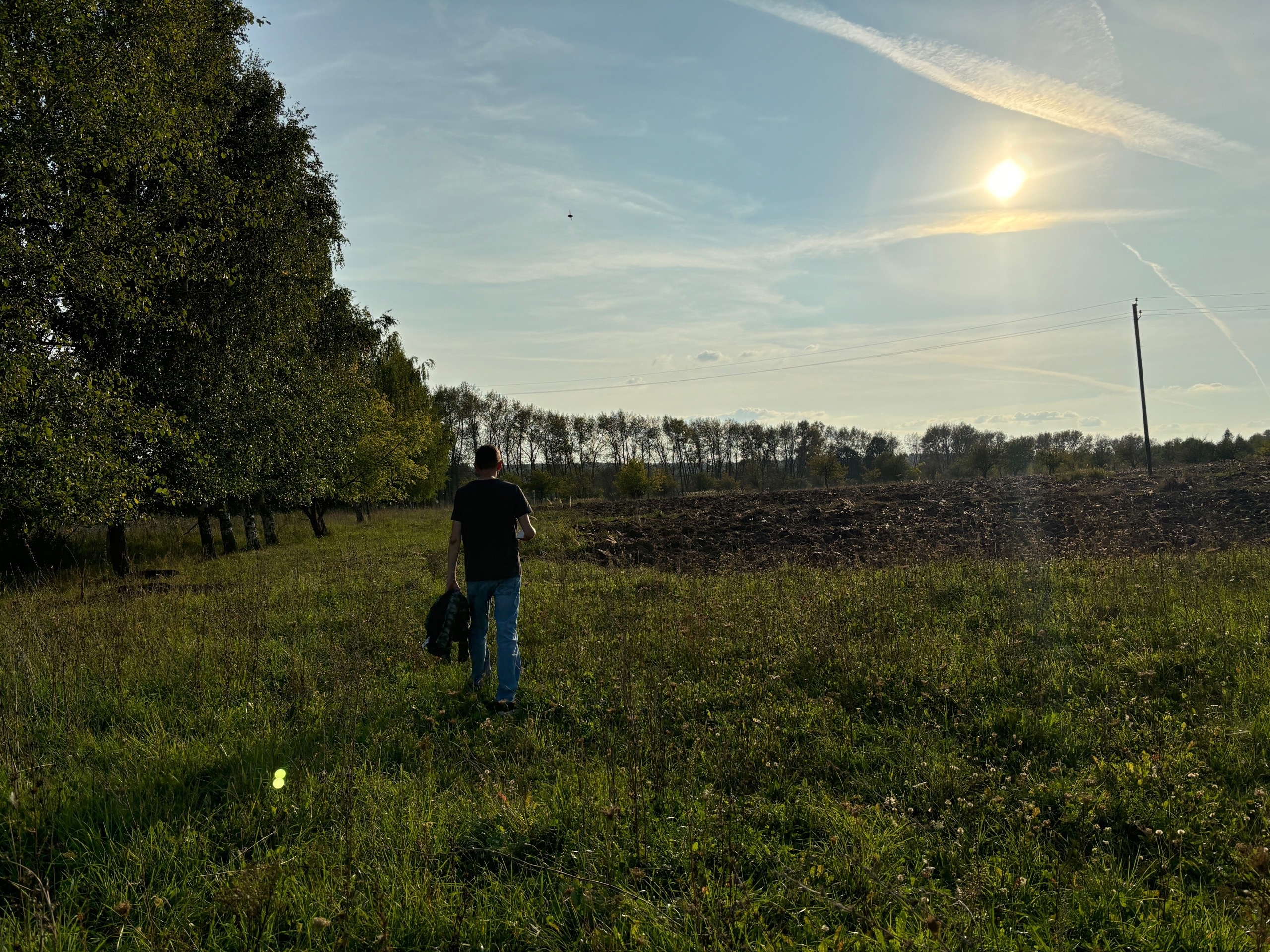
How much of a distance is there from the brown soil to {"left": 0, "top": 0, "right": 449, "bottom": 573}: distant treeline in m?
9.09

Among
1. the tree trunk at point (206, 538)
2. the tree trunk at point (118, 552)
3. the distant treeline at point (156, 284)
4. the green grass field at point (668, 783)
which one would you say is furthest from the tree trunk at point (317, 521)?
the green grass field at point (668, 783)

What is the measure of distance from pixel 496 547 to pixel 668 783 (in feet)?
8.38

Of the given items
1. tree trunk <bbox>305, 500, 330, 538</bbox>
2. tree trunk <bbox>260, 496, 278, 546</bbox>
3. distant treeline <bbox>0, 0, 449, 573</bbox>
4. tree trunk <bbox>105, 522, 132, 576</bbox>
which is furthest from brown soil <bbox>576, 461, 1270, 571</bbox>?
tree trunk <bbox>260, 496, 278, 546</bbox>

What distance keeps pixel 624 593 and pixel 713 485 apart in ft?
203

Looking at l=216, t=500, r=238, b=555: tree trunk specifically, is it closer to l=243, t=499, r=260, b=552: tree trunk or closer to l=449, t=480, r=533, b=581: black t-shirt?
l=243, t=499, r=260, b=552: tree trunk

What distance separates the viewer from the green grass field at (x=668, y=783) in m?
2.95

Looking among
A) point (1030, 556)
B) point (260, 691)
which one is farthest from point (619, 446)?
point (260, 691)

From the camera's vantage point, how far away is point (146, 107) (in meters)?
11.4

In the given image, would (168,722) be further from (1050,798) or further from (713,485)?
(713,485)

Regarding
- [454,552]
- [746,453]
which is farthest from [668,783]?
[746,453]

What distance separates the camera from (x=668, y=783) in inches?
167

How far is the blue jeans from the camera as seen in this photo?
579 cm

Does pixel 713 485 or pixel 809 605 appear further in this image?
pixel 713 485

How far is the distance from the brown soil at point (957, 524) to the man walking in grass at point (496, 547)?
788 centimetres
